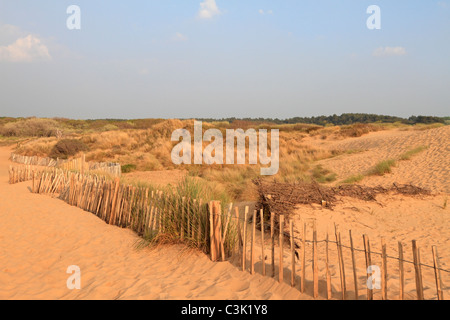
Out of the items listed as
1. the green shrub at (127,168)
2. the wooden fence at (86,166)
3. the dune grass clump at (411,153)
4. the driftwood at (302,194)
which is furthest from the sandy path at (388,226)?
the green shrub at (127,168)

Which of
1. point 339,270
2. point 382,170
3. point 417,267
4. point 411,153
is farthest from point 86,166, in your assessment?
point 411,153

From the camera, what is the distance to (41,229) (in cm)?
664

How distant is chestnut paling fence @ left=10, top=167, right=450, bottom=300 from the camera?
10.7 ft

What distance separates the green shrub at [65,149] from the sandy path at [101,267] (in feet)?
48.9

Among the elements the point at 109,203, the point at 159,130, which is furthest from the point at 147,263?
the point at 159,130

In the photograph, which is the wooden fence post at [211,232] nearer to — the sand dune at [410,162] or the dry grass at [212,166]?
the dry grass at [212,166]

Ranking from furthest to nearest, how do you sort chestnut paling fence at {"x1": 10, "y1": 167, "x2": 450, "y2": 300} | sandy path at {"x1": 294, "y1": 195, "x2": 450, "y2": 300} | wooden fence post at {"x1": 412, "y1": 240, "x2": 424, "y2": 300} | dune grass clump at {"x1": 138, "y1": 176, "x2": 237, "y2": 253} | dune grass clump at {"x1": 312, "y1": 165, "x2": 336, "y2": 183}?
1. dune grass clump at {"x1": 312, "y1": 165, "x2": 336, "y2": 183}
2. sandy path at {"x1": 294, "y1": 195, "x2": 450, "y2": 300}
3. dune grass clump at {"x1": 138, "y1": 176, "x2": 237, "y2": 253}
4. chestnut paling fence at {"x1": 10, "y1": 167, "x2": 450, "y2": 300}
5. wooden fence post at {"x1": 412, "y1": 240, "x2": 424, "y2": 300}

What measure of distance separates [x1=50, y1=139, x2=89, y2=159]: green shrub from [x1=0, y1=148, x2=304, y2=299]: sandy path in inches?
587

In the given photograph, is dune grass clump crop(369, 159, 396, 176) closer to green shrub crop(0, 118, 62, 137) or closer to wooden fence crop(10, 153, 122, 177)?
wooden fence crop(10, 153, 122, 177)

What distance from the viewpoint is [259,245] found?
234 inches

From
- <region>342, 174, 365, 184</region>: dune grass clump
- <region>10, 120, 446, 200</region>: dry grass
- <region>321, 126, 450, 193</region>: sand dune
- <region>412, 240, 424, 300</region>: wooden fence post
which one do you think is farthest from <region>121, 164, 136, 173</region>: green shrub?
<region>412, 240, 424, 300</region>: wooden fence post

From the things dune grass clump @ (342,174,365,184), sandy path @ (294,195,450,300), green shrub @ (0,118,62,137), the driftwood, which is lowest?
sandy path @ (294,195,450,300)
